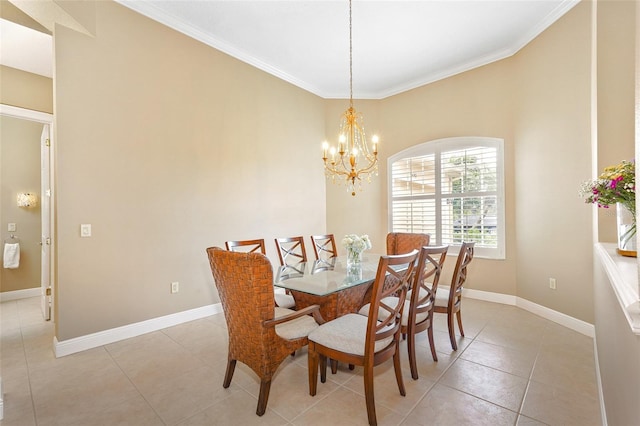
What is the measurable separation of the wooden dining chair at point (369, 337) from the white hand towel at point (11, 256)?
5189 mm

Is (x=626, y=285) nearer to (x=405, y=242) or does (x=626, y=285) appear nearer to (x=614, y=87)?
(x=614, y=87)

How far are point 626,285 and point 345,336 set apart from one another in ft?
4.43

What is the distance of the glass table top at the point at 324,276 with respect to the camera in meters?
2.14

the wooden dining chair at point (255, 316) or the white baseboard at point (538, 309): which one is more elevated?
the wooden dining chair at point (255, 316)

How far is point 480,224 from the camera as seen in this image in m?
4.15

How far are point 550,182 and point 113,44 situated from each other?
5062 millimetres

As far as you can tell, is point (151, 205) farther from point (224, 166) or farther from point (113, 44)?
point (113, 44)

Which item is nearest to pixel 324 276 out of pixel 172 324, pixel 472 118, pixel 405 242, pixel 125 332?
pixel 405 242

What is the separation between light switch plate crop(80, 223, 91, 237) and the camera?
271 cm

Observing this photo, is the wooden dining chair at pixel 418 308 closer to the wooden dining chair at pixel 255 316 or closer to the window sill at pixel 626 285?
the wooden dining chair at pixel 255 316

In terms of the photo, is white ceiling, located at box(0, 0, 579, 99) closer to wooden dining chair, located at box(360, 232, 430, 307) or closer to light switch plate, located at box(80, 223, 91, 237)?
light switch plate, located at box(80, 223, 91, 237)

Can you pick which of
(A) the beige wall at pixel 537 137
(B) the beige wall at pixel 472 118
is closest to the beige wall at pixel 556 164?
(A) the beige wall at pixel 537 137

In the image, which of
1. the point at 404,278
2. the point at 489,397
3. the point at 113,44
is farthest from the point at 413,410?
the point at 113,44

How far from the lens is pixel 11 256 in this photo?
4.29 metres
